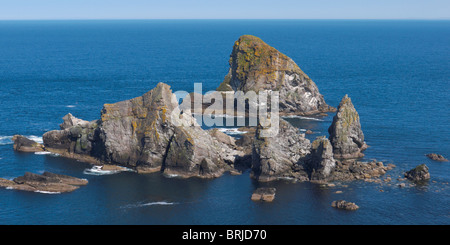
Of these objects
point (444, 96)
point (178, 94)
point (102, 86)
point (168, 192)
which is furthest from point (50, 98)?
point (444, 96)

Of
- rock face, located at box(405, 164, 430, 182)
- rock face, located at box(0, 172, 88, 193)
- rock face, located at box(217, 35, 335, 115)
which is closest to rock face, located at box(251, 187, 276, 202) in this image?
rock face, located at box(405, 164, 430, 182)

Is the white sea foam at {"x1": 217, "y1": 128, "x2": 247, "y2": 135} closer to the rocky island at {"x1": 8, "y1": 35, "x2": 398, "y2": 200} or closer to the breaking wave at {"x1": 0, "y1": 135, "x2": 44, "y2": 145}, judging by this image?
the rocky island at {"x1": 8, "y1": 35, "x2": 398, "y2": 200}

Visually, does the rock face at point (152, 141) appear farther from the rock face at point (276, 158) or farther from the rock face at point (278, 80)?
the rock face at point (278, 80)

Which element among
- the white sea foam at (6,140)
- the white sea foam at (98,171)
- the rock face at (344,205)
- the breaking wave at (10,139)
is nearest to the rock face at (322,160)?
the rock face at (344,205)

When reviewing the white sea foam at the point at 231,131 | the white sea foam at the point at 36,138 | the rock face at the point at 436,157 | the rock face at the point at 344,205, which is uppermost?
the white sea foam at the point at 231,131

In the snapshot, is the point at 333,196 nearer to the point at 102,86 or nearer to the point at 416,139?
the point at 416,139
